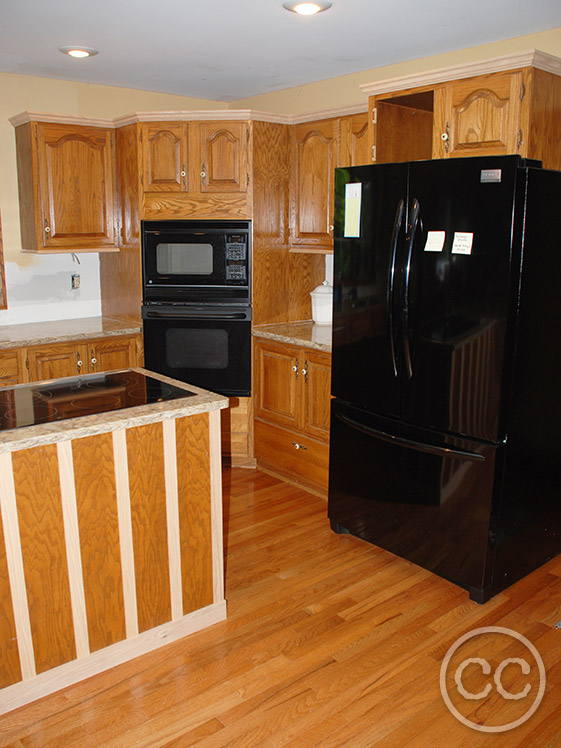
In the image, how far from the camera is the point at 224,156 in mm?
3811

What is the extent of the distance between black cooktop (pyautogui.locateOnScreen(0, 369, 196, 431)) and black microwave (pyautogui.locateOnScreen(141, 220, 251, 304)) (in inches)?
52.2

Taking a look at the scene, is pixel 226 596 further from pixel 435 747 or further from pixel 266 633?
pixel 435 747

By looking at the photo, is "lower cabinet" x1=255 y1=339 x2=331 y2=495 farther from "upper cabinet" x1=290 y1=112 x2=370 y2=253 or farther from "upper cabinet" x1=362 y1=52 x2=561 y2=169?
"upper cabinet" x1=362 y1=52 x2=561 y2=169

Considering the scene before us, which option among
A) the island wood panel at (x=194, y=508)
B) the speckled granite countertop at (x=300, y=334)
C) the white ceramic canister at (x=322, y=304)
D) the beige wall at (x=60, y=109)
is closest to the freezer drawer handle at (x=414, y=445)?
the speckled granite countertop at (x=300, y=334)

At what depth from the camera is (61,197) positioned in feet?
13.0

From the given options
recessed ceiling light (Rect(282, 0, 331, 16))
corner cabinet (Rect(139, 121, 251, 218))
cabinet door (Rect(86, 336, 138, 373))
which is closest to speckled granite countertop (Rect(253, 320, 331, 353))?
corner cabinet (Rect(139, 121, 251, 218))

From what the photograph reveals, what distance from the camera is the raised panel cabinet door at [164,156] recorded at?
150 inches

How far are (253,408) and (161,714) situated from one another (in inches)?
87.0

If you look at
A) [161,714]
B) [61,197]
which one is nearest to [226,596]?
[161,714]

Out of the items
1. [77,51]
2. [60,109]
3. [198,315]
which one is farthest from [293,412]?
[60,109]

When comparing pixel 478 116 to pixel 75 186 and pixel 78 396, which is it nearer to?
pixel 78 396

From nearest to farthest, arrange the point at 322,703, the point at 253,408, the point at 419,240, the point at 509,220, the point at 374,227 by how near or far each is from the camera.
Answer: the point at 322,703 → the point at 509,220 → the point at 419,240 → the point at 374,227 → the point at 253,408

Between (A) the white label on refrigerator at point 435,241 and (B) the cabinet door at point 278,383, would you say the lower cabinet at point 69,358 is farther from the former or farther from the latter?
(A) the white label on refrigerator at point 435,241

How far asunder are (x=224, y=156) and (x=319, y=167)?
22.0 inches
